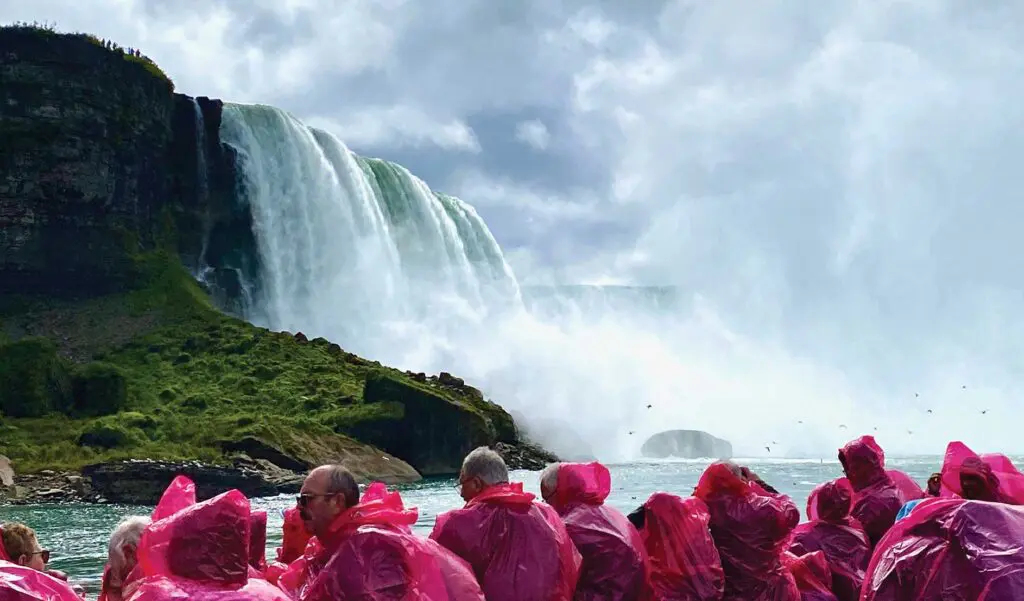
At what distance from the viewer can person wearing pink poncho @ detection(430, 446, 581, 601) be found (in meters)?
4.71

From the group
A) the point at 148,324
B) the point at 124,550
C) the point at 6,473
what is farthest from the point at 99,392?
the point at 124,550

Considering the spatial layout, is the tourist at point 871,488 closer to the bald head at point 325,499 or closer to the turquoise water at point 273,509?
the bald head at point 325,499

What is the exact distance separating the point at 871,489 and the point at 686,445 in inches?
2904

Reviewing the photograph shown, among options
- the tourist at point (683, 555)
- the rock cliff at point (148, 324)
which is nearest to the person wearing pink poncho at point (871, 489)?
the tourist at point (683, 555)

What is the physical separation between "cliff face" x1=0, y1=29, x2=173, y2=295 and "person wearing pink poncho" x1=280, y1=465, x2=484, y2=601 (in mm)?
63458

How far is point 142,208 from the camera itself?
212 ft

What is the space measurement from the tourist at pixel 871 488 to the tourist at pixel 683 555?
6.36 feet

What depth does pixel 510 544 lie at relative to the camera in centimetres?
477

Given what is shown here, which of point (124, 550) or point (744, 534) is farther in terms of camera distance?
point (744, 534)

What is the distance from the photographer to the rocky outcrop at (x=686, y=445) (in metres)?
76.8

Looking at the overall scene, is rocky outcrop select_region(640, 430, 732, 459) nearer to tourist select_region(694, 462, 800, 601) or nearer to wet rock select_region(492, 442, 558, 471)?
wet rock select_region(492, 442, 558, 471)

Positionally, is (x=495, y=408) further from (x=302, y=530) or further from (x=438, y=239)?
(x=302, y=530)

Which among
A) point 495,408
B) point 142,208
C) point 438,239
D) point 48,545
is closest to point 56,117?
point 142,208

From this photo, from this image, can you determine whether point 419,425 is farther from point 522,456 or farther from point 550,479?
point 550,479
